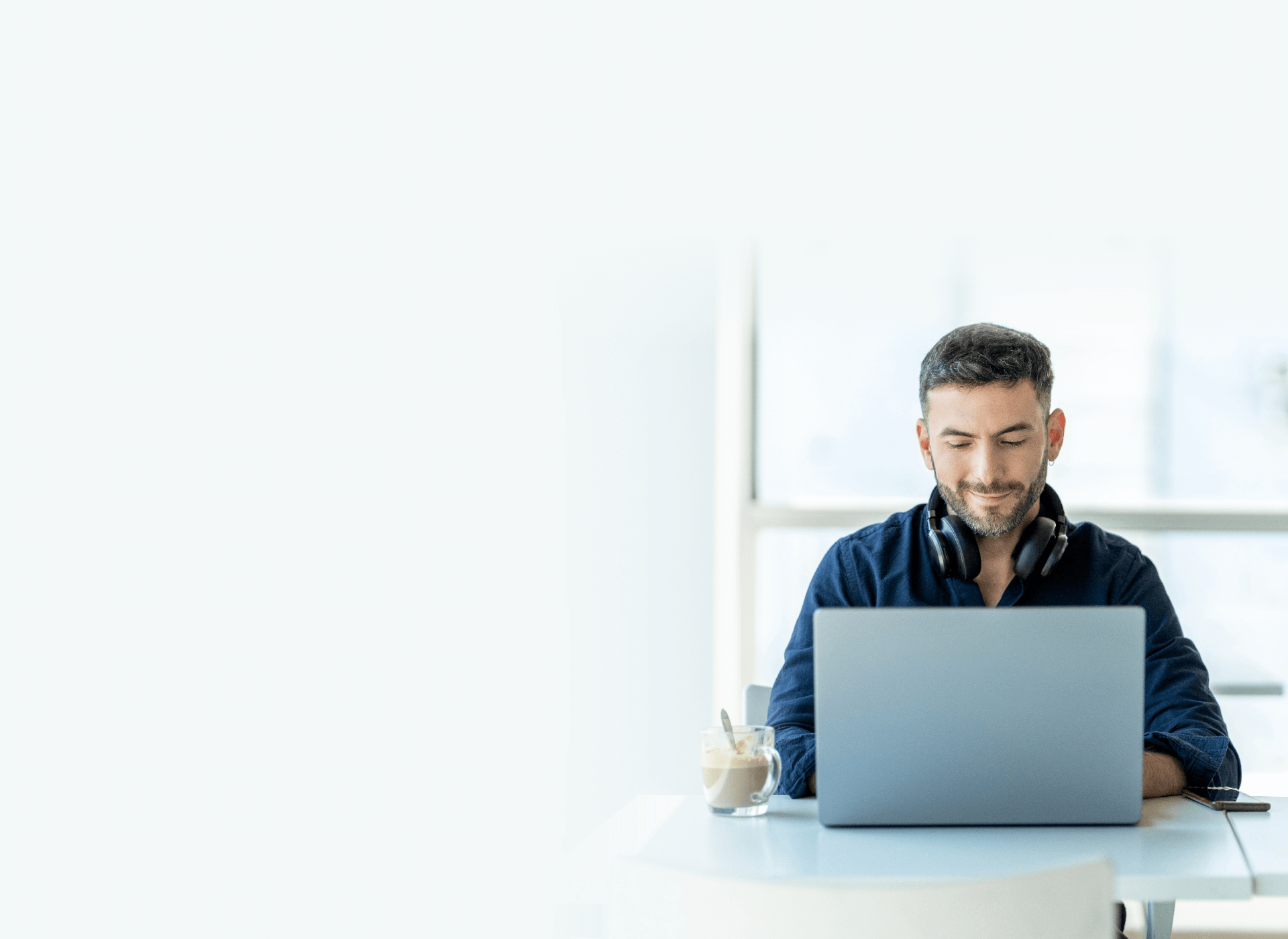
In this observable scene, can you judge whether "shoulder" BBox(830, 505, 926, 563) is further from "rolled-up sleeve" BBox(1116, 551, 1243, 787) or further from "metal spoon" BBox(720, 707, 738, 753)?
"metal spoon" BBox(720, 707, 738, 753)

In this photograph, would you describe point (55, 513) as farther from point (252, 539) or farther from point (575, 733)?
point (575, 733)

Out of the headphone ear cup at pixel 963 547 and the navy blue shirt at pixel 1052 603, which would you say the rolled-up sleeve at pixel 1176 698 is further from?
the headphone ear cup at pixel 963 547

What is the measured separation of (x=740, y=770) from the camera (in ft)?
4.64

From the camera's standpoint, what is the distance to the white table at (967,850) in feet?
3.81

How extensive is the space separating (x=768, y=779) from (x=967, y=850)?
267mm

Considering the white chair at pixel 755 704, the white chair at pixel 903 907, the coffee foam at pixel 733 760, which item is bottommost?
the white chair at pixel 755 704

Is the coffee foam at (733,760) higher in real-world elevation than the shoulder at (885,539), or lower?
lower

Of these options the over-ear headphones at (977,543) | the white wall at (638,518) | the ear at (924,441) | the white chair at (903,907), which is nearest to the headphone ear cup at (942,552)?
the over-ear headphones at (977,543)

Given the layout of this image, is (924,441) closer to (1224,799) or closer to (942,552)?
(942,552)

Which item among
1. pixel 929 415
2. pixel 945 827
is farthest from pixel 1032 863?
pixel 929 415

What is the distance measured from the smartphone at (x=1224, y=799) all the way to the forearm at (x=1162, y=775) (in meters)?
0.02

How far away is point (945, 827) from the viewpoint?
1332 millimetres

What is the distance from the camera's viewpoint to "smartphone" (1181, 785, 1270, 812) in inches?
56.8

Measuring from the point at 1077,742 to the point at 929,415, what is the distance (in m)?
0.62
